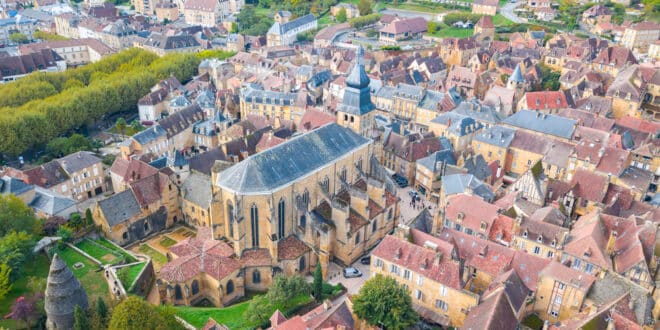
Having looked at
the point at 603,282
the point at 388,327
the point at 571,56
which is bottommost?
the point at 388,327

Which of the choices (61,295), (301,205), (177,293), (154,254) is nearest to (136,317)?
(61,295)

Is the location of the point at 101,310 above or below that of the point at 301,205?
below

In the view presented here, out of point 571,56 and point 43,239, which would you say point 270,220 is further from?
point 571,56

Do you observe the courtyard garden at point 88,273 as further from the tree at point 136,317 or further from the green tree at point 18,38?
the green tree at point 18,38

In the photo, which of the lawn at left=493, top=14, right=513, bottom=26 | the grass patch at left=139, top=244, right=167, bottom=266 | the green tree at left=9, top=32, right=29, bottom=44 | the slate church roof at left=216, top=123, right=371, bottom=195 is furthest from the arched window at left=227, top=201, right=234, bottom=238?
the green tree at left=9, top=32, right=29, bottom=44

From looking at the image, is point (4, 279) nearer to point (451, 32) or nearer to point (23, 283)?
point (23, 283)

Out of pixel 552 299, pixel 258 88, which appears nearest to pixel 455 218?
pixel 552 299
